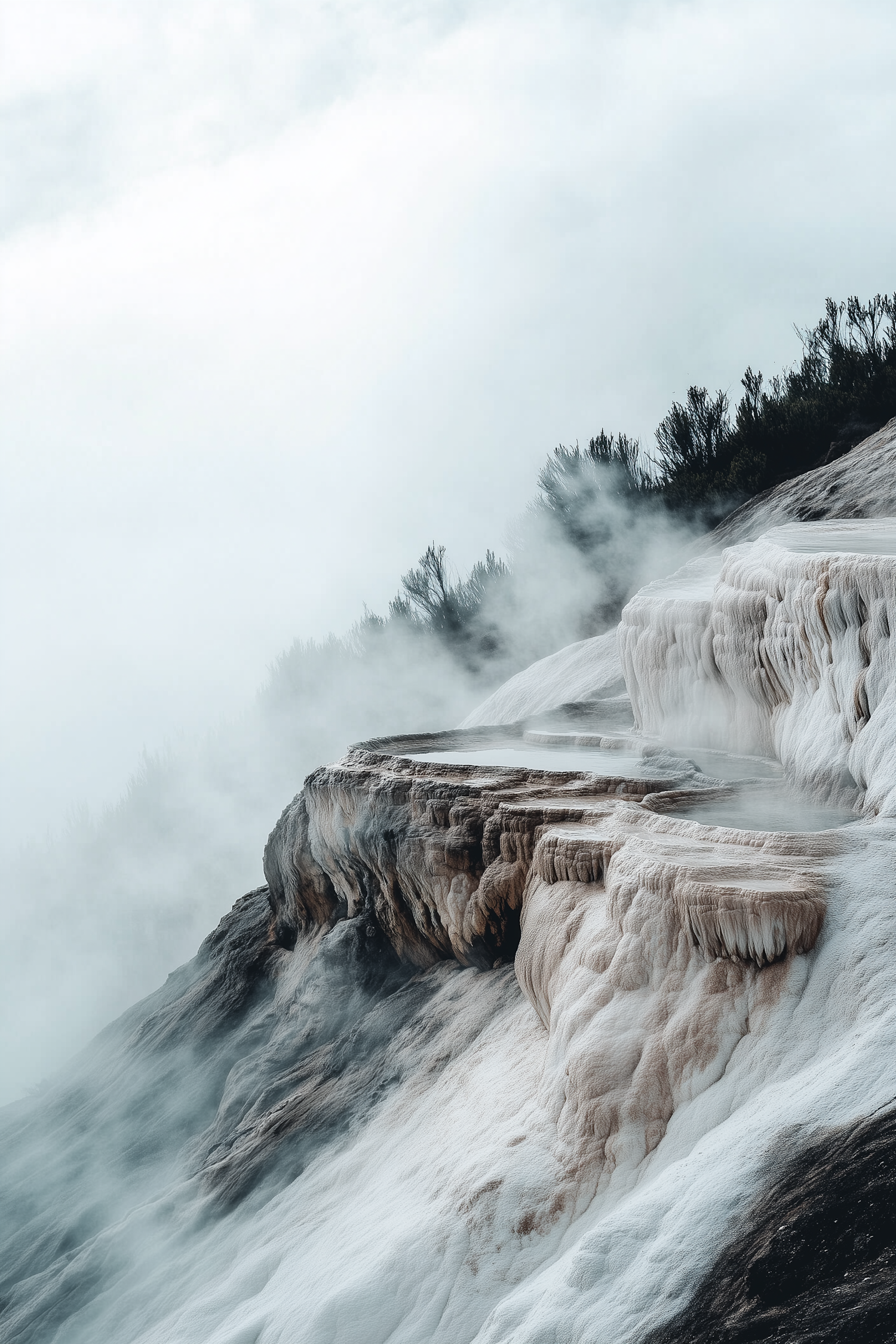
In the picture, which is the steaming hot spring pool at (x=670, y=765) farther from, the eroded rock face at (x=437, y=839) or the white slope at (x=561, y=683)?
the white slope at (x=561, y=683)

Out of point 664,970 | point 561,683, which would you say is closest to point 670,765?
point 664,970

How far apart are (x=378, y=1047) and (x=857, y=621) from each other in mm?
3244

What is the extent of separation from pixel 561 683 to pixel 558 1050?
24.7 feet

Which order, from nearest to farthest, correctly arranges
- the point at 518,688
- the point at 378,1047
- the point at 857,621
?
the point at 857,621 → the point at 378,1047 → the point at 518,688

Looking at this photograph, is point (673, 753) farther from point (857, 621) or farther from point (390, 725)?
point (390, 725)

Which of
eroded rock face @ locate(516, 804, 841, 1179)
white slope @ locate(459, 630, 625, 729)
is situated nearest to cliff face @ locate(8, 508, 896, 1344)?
eroded rock face @ locate(516, 804, 841, 1179)

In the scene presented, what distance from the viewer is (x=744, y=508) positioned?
41.7 ft

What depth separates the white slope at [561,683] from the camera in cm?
977

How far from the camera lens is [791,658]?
179 inches

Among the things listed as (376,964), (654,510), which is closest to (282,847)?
(376,964)

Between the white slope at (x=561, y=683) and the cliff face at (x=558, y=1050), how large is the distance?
2377mm

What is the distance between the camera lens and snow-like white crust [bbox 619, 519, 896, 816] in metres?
3.70

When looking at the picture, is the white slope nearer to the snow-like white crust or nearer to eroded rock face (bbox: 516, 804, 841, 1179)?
the snow-like white crust

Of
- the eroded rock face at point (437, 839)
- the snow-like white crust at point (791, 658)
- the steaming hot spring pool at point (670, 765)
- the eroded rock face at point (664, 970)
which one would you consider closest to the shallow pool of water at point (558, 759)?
the steaming hot spring pool at point (670, 765)
